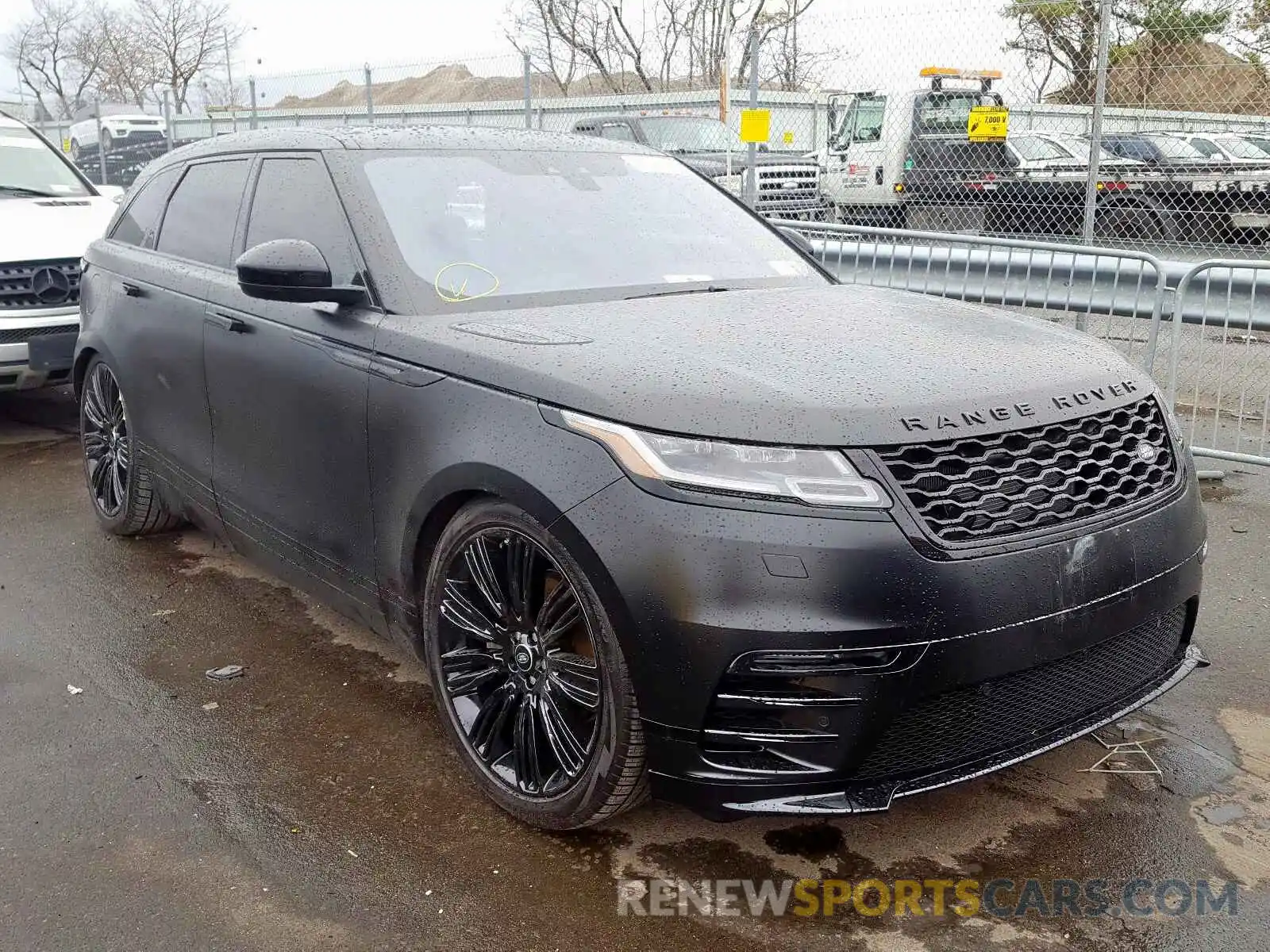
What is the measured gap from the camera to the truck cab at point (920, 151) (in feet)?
40.2

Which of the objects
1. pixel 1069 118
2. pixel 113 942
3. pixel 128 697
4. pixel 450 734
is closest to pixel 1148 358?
pixel 450 734

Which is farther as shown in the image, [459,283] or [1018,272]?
[1018,272]

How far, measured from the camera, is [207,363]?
4121mm

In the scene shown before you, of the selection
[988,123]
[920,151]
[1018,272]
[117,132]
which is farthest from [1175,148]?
[117,132]

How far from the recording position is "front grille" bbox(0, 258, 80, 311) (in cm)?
688

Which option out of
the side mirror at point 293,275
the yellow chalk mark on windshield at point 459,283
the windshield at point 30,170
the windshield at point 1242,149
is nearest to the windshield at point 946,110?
the windshield at point 1242,149

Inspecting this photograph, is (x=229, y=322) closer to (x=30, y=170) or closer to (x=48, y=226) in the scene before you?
(x=48, y=226)

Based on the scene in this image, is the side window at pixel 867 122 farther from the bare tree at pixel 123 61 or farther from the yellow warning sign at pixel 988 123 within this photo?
the bare tree at pixel 123 61

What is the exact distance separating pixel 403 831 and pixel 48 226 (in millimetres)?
5883

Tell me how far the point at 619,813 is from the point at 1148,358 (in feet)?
14.6

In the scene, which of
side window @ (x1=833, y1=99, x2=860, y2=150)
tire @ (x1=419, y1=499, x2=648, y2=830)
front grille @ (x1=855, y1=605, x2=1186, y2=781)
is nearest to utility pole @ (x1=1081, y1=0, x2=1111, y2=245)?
front grille @ (x1=855, y1=605, x2=1186, y2=781)

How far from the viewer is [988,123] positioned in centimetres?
1066

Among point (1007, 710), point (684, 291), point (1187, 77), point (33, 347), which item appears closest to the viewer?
point (1007, 710)

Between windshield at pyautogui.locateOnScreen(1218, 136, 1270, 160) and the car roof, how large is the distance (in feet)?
38.0
